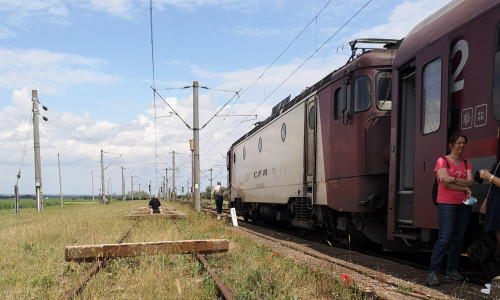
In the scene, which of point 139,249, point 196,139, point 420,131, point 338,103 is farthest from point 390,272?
point 196,139

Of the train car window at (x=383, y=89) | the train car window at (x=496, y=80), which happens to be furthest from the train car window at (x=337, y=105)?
the train car window at (x=496, y=80)

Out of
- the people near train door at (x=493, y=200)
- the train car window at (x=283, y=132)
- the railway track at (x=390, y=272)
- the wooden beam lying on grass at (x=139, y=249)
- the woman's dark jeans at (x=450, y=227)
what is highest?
the train car window at (x=283, y=132)

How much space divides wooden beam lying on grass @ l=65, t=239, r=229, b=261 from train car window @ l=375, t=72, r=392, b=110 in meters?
3.62

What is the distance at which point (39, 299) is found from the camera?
17.1 ft

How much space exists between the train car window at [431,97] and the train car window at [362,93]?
1958 millimetres

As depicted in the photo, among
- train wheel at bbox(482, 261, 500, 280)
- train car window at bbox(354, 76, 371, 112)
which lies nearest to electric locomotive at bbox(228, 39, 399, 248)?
train car window at bbox(354, 76, 371, 112)

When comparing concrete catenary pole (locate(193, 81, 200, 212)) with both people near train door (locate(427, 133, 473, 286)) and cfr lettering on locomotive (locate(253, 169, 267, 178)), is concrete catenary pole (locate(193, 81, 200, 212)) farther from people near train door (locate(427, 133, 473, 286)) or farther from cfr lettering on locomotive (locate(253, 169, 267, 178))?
people near train door (locate(427, 133, 473, 286))

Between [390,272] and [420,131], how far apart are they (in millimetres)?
2083

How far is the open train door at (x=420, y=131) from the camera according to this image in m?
5.96

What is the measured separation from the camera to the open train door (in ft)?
19.6

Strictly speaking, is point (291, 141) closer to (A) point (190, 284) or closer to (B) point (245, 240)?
(B) point (245, 240)

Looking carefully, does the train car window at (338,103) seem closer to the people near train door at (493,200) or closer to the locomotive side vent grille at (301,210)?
the locomotive side vent grille at (301,210)

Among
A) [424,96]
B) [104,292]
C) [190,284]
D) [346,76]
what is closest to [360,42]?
[346,76]

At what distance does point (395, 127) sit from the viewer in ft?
23.4
